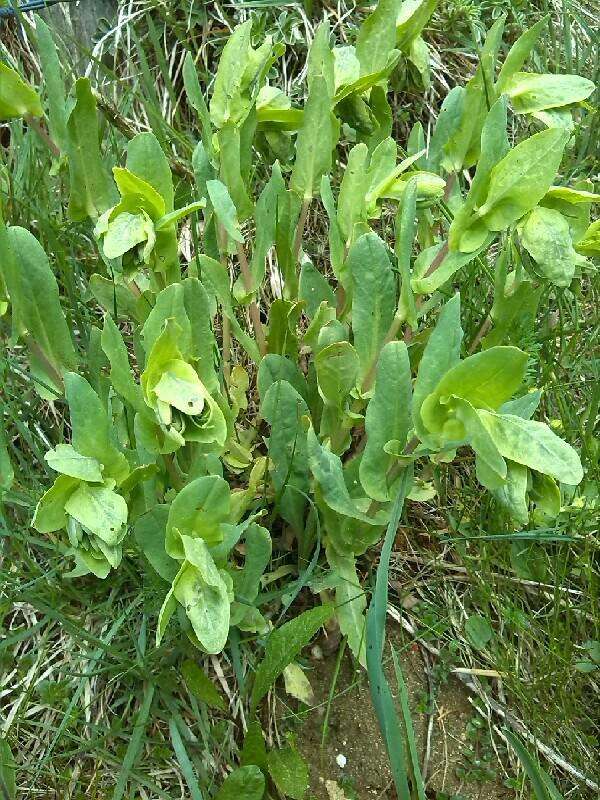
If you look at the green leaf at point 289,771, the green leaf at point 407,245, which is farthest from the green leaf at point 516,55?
the green leaf at point 289,771

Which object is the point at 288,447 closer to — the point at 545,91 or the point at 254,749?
the point at 254,749

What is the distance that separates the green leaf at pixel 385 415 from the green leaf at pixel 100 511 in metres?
0.36

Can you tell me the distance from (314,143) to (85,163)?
0.39 m

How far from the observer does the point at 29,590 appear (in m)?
1.51

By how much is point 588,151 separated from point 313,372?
123 centimetres

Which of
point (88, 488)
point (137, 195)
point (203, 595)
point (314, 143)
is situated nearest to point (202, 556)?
point (203, 595)

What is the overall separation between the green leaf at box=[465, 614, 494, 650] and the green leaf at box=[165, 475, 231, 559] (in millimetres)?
633

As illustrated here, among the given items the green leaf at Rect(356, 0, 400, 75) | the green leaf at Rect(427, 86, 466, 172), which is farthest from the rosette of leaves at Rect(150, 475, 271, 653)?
the green leaf at Rect(356, 0, 400, 75)

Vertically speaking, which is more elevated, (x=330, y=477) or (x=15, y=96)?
(x=15, y=96)

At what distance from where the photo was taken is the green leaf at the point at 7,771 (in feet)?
4.28

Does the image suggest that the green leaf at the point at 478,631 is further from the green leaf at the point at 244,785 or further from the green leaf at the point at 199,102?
the green leaf at the point at 199,102

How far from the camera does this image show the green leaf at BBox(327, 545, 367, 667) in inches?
57.3

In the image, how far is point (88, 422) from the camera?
112 centimetres

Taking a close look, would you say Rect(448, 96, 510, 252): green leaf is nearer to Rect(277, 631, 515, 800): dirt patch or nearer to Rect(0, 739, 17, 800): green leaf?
Rect(277, 631, 515, 800): dirt patch
